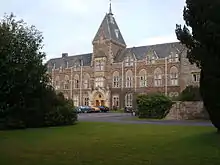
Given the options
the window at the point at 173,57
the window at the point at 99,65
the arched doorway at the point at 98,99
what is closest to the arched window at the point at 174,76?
the window at the point at 173,57

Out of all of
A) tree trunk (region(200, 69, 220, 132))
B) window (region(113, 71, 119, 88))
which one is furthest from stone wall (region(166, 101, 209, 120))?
window (region(113, 71, 119, 88))

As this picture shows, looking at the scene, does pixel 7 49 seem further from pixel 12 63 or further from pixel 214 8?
pixel 214 8

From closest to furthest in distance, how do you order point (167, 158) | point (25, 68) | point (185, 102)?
point (167, 158) < point (25, 68) < point (185, 102)

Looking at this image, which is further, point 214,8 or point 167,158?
point 214,8

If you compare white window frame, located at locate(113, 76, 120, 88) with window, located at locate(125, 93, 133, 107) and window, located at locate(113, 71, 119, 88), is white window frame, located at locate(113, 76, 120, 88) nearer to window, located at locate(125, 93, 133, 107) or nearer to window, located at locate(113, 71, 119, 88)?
window, located at locate(113, 71, 119, 88)

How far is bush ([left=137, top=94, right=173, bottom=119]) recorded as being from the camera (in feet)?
116

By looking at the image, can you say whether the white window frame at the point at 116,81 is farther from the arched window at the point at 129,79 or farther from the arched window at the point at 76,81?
the arched window at the point at 76,81

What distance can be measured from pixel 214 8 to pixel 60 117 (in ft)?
54.5

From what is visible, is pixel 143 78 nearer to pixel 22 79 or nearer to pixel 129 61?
pixel 129 61

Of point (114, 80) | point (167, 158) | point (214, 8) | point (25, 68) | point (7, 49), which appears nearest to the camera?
point (167, 158)

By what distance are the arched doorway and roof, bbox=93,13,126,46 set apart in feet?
39.8

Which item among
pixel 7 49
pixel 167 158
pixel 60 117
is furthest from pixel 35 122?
pixel 167 158

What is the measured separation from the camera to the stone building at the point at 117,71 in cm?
6088

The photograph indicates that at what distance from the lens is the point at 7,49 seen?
22.3 m
